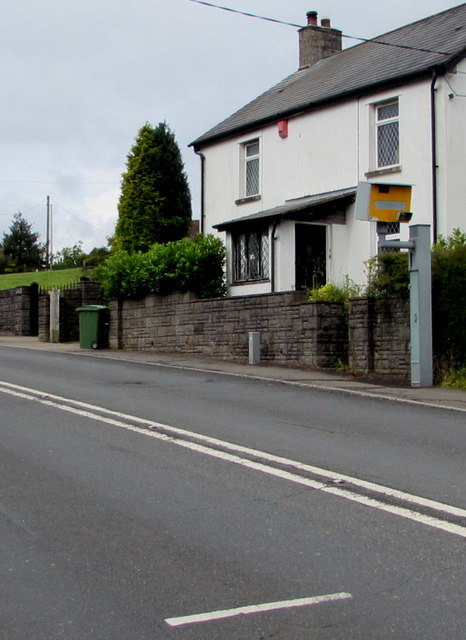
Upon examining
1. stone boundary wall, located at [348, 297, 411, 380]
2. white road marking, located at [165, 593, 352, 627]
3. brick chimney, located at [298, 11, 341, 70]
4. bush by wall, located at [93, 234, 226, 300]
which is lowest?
white road marking, located at [165, 593, 352, 627]

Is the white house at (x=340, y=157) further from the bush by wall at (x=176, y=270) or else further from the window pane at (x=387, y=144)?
the bush by wall at (x=176, y=270)

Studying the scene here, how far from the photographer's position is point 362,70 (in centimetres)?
2547

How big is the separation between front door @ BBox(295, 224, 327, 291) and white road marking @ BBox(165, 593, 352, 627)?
63.6 feet

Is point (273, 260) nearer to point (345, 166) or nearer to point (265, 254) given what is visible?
point (265, 254)

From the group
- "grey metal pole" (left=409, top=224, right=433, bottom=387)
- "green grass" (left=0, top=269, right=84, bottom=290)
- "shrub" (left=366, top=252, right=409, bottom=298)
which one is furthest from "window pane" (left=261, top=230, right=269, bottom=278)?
"green grass" (left=0, top=269, right=84, bottom=290)

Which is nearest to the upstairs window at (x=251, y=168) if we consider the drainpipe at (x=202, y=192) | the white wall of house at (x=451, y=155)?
the drainpipe at (x=202, y=192)

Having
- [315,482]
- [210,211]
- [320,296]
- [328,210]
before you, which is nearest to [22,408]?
[315,482]

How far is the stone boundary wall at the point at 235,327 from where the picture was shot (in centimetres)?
1880

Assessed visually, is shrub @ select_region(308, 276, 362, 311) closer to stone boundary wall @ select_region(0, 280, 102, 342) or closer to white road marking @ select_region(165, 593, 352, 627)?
stone boundary wall @ select_region(0, 280, 102, 342)

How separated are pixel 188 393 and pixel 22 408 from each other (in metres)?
3.10

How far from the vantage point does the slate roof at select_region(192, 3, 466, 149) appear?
74.1 feet

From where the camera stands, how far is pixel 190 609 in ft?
15.5

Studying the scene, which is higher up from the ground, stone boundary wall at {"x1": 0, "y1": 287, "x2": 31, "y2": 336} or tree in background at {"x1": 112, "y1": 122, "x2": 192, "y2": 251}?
tree in background at {"x1": 112, "y1": 122, "x2": 192, "y2": 251}

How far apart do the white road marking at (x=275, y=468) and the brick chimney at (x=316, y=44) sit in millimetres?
21942
